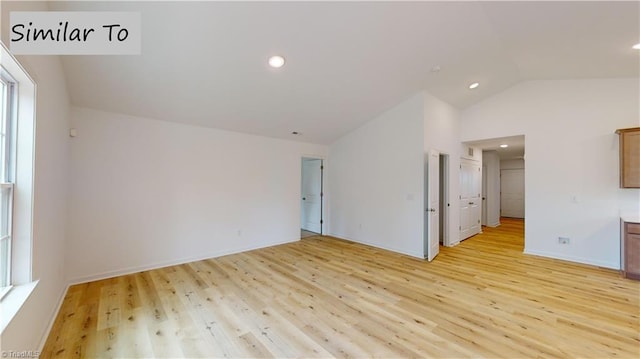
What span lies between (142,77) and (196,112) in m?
0.96

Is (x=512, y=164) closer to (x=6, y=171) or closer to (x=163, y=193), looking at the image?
(x=163, y=193)

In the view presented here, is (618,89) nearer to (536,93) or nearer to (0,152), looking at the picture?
(536,93)

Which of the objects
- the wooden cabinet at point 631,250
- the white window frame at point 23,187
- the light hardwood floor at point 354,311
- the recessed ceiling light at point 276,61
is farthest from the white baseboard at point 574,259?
the white window frame at point 23,187

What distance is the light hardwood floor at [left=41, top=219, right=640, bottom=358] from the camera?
2025 millimetres

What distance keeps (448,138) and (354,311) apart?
4.24m

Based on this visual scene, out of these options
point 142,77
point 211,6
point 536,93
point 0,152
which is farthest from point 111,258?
point 536,93

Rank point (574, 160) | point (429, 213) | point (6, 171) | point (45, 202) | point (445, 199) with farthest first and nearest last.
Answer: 1. point (445, 199)
2. point (574, 160)
3. point (429, 213)
4. point (45, 202)
5. point (6, 171)

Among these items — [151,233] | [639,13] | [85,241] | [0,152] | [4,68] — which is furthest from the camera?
[151,233]

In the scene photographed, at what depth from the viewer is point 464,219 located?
5.94m

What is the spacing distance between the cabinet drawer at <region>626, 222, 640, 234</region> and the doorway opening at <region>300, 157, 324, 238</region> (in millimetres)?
5257

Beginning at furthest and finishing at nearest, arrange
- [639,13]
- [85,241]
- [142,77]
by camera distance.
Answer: [85,241]
[142,77]
[639,13]

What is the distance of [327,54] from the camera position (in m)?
3.07

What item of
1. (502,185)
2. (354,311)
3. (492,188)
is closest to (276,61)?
(354,311)

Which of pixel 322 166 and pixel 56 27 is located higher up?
pixel 56 27
